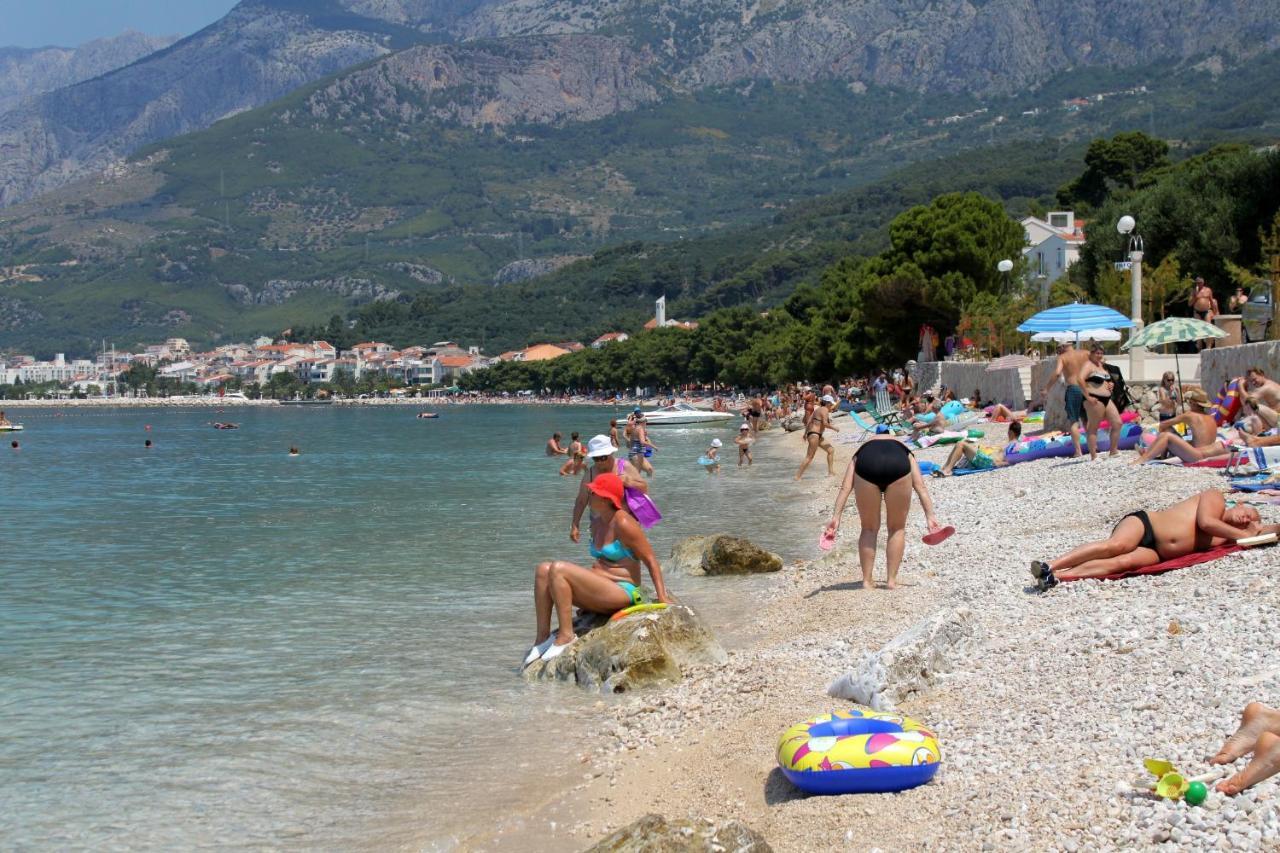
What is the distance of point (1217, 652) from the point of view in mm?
6695

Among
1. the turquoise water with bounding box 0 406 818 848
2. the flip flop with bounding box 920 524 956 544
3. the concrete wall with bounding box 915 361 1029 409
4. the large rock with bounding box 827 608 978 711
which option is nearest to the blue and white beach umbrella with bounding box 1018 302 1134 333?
the turquoise water with bounding box 0 406 818 848

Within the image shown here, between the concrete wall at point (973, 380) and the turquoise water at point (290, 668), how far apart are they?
24.4ft

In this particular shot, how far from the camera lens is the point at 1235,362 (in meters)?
20.5

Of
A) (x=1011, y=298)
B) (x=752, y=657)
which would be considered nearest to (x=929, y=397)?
(x=1011, y=298)

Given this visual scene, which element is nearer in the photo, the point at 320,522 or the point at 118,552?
the point at 118,552

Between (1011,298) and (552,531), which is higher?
(1011,298)

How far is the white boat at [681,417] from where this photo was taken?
64.5 meters

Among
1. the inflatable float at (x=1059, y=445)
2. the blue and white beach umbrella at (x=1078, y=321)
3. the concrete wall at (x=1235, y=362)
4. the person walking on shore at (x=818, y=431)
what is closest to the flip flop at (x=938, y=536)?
the inflatable float at (x=1059, y=445)

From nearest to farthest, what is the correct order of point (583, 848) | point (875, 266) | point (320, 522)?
1. point (583, 848)
2. point (320, 522)
3. point (875, 266)

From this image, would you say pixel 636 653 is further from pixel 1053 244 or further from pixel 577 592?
pixel 1053 244

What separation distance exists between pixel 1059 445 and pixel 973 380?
17284 mm

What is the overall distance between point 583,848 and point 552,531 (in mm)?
13356

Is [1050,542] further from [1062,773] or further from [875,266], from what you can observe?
[875,266]

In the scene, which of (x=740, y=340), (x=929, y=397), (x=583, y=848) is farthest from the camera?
(x=740, y=340)
